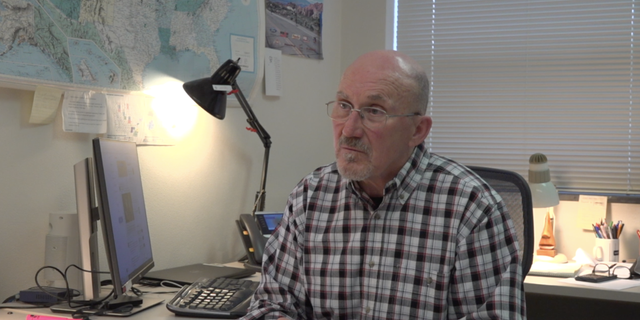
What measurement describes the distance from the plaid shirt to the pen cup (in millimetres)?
1482

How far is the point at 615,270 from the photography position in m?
2.53

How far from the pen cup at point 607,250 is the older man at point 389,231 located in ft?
4.85

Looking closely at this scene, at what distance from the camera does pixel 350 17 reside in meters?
3.25

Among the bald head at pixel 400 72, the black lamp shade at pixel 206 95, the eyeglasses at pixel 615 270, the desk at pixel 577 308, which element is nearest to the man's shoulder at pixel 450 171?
the bald head at pixel 400 72

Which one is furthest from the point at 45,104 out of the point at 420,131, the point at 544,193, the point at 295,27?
the point at 544,193

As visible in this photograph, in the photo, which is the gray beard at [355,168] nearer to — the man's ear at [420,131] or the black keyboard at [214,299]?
the man's ear at [420,131]

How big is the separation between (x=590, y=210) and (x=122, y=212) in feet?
6.91

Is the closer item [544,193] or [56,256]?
[56,256]

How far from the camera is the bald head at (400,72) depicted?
59.5 inches

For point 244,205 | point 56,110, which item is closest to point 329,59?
point 244,205

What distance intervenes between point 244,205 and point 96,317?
3.57 ft

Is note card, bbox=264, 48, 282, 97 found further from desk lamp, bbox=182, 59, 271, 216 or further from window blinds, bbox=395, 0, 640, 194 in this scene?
window blinds, bbox=395, 0, 640, 194

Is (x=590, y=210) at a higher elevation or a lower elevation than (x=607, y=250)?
higher

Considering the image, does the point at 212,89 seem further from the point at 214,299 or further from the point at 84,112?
the point at 214,299
